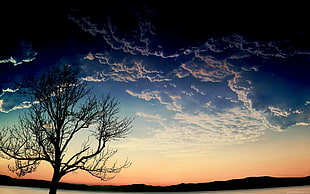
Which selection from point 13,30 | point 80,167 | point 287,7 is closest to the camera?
point 287,7

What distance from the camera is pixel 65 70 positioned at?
1079 centimetres

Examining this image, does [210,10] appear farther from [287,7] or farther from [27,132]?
[27,132]

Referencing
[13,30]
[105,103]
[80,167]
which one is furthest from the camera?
[105,103]

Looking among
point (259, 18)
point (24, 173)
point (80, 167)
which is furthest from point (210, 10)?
point (24, 173)

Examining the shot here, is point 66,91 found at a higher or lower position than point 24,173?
higher

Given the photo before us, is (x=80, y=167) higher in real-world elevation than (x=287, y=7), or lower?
lower

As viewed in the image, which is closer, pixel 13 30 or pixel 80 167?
pixel 13 30

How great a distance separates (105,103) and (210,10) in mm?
7527

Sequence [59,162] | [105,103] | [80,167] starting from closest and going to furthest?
[59,162], [80,167], [105,103]

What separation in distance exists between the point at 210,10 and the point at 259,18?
88.7 inches

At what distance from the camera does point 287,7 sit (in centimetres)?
793

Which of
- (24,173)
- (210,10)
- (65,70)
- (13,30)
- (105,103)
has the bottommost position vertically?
(24,173)

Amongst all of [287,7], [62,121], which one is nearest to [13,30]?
[62,121]

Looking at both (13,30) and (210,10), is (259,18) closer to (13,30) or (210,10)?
(210,10)
